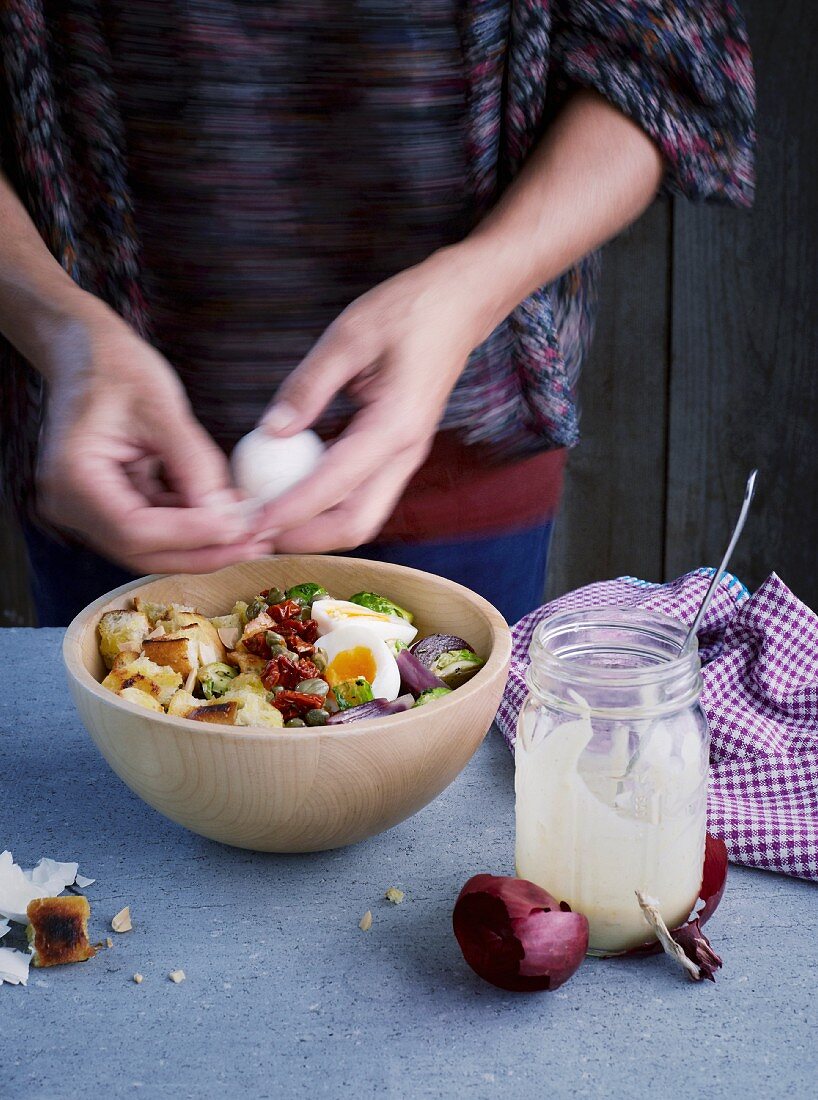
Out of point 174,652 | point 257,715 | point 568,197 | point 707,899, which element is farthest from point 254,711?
point 568,197

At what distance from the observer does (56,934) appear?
2.73ft

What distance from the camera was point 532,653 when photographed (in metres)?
0.85

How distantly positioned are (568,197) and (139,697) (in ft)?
2.24

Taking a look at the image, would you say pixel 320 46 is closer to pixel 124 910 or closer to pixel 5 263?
pixel 5 263

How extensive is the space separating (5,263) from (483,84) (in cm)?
53

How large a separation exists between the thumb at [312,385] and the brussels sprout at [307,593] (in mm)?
185

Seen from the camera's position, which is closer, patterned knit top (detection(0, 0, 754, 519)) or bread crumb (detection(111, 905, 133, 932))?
bread crumb (detection(111, 905, 133, 932))

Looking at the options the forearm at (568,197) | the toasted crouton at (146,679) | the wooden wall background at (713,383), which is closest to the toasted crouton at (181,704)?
the toasted crouton at (146,679)

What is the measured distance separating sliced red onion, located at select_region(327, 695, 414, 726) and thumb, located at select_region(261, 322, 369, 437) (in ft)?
0.78

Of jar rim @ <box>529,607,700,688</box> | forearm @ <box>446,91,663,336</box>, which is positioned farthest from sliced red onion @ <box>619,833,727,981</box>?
forearm @ <box>446,91,663,336</box>

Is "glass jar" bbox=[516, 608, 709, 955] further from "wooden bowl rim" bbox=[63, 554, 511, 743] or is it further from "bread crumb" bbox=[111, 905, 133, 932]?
"bread crumb" bbox=[111, 905, 133, 932]

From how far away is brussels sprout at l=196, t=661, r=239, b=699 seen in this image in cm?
100

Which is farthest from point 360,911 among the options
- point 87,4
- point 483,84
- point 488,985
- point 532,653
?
point 87,4

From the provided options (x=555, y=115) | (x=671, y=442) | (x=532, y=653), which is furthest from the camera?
(x=671, y=442)
